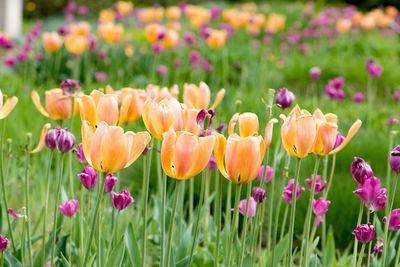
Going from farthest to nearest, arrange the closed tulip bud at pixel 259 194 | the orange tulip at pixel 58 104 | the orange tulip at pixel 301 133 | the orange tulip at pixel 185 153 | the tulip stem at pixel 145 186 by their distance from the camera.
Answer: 1. the orange tulip at pixel 58 104
2. the closed tulip bud at pixel 259 194
3. the tulip stem at pixel 145 186
4. the orange tulip at pixel 301 133
5. the orange tulip at pixel 185 153

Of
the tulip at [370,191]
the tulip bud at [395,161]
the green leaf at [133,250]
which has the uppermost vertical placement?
the tulip bud at [395,161]

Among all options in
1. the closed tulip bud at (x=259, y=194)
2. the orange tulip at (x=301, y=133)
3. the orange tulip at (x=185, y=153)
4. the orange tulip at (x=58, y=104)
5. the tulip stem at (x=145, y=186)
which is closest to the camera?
the orange tulip at (x=185, y=153)

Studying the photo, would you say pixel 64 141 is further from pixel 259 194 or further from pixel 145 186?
pixel 259 194

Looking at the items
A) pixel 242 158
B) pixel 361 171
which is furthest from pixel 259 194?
pixel 242 158

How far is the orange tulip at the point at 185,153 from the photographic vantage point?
4.53 ft

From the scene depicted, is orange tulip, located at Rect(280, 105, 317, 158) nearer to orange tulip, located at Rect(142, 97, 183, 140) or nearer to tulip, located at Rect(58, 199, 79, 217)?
orange tulip, located at Rect(142, 97, 183, 140)

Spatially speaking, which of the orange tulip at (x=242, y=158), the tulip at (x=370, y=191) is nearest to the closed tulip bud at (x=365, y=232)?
the tulip at (x=370, y=191)

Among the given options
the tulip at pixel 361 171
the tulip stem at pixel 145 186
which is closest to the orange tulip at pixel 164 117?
the tulip stem at pixel 145 186

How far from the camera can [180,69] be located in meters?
5.70

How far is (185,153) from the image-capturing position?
1379 millimetres

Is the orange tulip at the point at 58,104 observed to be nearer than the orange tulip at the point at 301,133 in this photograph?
No

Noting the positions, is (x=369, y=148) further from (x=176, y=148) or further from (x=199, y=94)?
(x=176, y=148)

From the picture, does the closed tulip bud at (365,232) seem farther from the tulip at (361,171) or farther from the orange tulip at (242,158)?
the orange tulip at (242,158)

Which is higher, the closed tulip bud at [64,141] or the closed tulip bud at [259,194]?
the closed tulip bud at [64,141]
